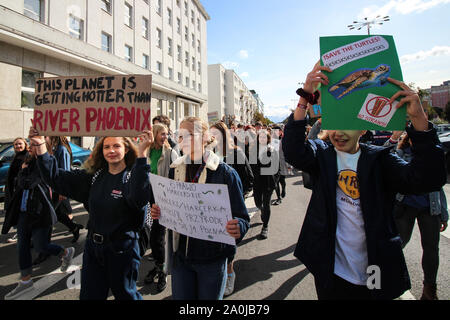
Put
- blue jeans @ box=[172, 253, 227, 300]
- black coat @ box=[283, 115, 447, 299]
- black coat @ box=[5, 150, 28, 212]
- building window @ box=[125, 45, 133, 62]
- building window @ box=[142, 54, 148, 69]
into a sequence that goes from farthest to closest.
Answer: building window @ box=[142, 54, 148, 69] → building window @ box=[125, 45, 133, 62] → black coat @ box=[5, 150, 28, 212] → blue jeans @ box=[172, 253, 227, 300] → black coat @ box=[283, 115, 447, 299]

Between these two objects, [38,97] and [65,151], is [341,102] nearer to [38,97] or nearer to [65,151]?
[38,97]

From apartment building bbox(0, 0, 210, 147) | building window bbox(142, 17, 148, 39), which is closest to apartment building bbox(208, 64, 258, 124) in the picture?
apartment building bbox(0, 0, 210, 147)

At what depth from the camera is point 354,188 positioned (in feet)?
5.48

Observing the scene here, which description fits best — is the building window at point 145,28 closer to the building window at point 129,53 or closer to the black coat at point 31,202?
the building window at point 129,53

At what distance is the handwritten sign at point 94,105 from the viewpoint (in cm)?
227

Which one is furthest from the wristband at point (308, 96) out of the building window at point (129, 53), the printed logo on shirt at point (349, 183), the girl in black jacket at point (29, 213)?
the building window at point (129, 53)

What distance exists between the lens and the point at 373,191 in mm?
1612

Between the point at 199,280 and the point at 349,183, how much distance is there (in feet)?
4.19

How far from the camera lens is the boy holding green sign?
5.04 ft

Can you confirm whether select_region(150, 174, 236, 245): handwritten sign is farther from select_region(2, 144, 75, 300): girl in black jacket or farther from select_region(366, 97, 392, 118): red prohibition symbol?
select_region(2, 144, 75, 300): girl in black jacket

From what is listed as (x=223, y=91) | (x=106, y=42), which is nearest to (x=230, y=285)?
(x=106, y=42)

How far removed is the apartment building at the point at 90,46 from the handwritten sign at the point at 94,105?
1185 cm

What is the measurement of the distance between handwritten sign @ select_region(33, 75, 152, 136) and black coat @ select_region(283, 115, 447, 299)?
4.39 feet

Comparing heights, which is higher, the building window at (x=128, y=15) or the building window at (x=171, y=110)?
the building window at (x=128, y=15)
